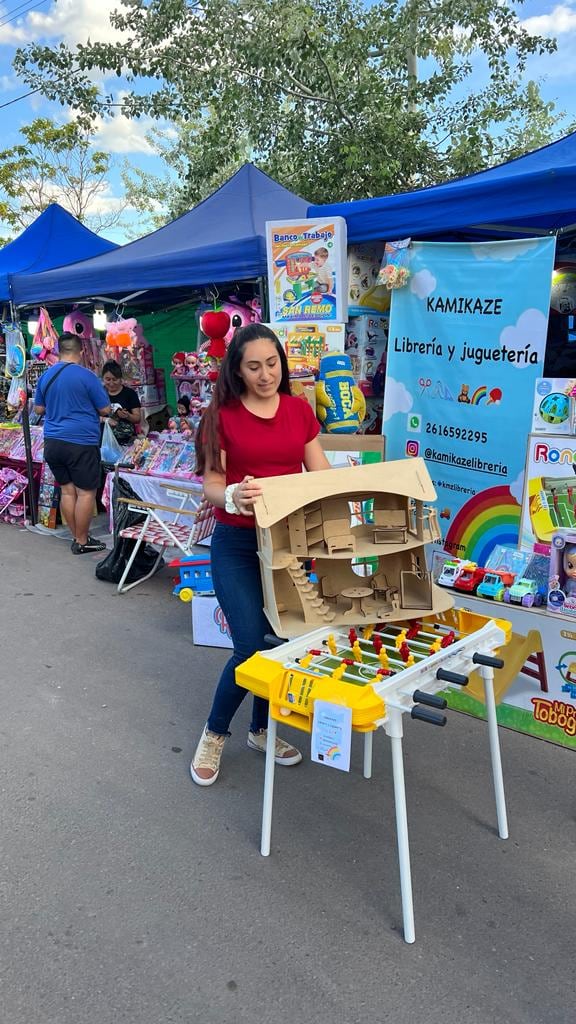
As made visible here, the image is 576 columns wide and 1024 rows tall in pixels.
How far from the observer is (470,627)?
2.46 m

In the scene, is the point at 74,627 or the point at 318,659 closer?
the point at 318,659

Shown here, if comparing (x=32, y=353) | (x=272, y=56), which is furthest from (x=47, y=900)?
(x=272, y=56)

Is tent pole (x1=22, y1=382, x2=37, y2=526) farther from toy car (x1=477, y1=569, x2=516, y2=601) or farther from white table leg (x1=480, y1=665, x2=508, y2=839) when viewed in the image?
white table leg (x1=480, y1=665, x2=508, y2=839)

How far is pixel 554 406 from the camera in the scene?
3252 millimetres

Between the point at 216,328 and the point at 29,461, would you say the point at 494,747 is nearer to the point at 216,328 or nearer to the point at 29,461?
the point at 216,328

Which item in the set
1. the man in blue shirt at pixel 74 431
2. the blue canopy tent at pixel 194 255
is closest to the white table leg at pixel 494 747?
the blue canopy tent at pixel 194 255

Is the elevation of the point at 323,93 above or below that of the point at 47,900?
above

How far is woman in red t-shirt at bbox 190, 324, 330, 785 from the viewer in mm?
2443

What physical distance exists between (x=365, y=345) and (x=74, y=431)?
9.37 feet

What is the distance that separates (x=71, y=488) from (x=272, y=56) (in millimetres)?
7235

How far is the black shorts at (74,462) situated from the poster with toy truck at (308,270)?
2.53 meters

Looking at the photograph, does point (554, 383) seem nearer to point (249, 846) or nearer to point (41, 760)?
point (249, 846)

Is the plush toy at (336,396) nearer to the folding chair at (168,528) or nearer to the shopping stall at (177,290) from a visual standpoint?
the folding chair at (168,528)

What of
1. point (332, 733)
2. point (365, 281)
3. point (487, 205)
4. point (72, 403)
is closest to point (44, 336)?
point (72, 403)
